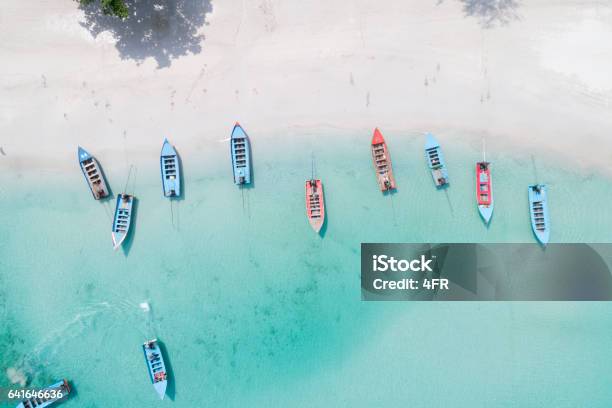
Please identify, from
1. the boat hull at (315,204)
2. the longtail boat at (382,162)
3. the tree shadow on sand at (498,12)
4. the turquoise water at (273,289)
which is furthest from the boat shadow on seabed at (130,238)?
the tree shadow on sand at (498,12)

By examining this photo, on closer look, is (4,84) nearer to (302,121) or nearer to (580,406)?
(302,121)

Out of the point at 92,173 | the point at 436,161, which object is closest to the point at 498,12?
the point at 436,161

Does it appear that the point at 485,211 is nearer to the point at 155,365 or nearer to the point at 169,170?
the point at 169,170

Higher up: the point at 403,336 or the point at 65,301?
the point at 65,301

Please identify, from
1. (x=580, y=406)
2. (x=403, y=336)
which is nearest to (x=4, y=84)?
(x=403, y=336)

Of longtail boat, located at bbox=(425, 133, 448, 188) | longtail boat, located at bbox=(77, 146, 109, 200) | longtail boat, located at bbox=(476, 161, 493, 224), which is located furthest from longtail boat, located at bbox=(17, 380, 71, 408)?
longtail boat, located at bbox=(476, 161, 493, 224)

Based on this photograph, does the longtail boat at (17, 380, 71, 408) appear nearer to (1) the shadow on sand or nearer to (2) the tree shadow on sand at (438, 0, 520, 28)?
(1) the shadow on sand
